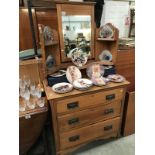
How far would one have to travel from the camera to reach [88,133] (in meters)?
1.68

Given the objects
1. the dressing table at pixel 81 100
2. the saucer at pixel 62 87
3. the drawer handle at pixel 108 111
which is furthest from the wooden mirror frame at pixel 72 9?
the drawer handle at pixel 108 111

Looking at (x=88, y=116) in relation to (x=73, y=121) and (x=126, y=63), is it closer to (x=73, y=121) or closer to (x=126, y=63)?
(x=73, y=121)

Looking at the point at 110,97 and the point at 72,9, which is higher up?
the point at 72,9

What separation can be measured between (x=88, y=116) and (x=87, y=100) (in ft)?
0.62

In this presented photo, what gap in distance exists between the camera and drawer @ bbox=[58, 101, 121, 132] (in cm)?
151

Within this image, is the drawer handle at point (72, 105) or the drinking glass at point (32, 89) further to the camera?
the drinking glass at point (32, 89)

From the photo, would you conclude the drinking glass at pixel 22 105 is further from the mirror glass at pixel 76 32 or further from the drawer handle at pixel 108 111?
the drawer handle at pixel 108 111

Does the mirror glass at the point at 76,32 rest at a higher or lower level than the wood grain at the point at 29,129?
higher

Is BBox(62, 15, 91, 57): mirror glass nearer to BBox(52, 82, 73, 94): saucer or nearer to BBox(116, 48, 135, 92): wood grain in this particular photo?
BBox(52, 82, 73, 94): saucer

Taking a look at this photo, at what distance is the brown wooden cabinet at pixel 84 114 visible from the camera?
4.74 feet

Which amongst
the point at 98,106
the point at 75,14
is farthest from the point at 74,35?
the point at 98,106

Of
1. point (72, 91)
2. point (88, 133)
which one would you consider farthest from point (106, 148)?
point (72, 91)

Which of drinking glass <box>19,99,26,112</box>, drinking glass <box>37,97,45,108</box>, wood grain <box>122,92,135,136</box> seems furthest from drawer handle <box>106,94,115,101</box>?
drinking glass <box>19,99,26,112</box>
